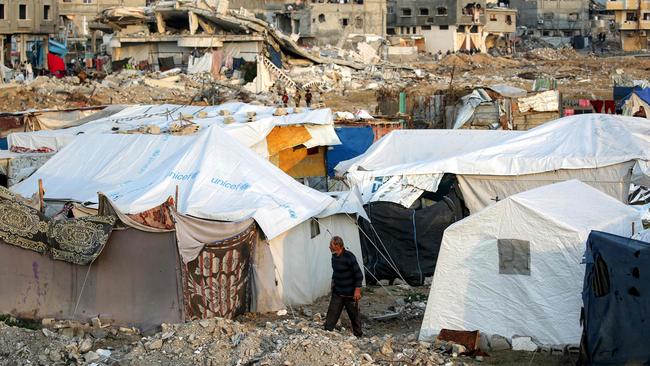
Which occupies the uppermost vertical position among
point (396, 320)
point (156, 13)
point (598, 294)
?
point (156, 13)

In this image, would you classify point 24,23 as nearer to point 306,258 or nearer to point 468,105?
point 468,105

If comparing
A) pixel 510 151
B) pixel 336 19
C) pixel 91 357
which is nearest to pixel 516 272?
pixel 91 357

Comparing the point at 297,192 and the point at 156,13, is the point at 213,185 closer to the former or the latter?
the point at 297,192

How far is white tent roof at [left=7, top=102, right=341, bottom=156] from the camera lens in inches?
816

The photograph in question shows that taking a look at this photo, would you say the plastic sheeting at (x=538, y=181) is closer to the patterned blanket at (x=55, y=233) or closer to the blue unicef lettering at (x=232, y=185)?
the blue unicef lettering at (x=232, y=185)

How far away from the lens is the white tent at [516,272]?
455 inches

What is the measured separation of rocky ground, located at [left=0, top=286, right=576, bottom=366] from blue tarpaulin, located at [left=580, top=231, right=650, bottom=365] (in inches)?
→ 26.3

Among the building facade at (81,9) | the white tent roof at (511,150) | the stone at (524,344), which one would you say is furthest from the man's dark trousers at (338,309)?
the building facade at (81,9)

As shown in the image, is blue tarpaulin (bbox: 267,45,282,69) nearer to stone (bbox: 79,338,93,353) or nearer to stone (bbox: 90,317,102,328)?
stone (bbox: 90,317,102,328)

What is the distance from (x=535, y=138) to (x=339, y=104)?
21035 millimetres

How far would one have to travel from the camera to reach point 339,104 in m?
40.1

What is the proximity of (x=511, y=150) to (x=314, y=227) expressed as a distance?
4.94m

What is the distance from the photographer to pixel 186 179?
15453 millimetres

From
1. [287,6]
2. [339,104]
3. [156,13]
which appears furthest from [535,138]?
[287,6]
